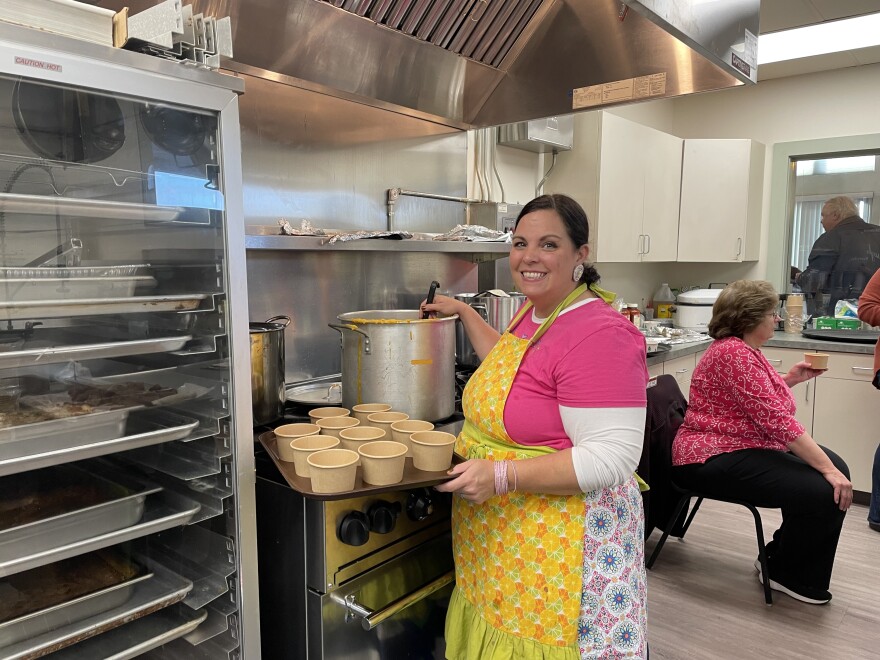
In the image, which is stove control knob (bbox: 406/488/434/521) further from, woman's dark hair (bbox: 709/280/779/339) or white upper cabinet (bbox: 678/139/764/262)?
white upper cabinet (bbox: 678/139/764/262)

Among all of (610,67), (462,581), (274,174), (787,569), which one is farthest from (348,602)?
(787,569)

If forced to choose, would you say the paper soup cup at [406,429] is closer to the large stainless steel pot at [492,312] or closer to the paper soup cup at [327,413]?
the paper soup cup at [327,413]

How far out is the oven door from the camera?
1.28m

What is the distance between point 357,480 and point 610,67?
160 cm

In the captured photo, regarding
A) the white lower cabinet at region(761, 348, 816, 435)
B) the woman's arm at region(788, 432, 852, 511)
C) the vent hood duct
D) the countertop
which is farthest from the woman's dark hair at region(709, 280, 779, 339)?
the white lower cabinet at region(761, 348, 816, 435)

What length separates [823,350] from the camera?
11.8ft

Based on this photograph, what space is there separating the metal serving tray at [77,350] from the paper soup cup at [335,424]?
1.25ft

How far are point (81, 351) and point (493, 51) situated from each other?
5.84 ft

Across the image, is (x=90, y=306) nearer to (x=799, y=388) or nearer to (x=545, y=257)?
(x=545, y=257)

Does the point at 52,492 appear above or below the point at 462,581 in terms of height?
above

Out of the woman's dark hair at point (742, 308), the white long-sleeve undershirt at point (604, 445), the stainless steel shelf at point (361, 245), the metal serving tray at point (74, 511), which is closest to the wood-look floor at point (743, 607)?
the woman's dark hair at point (742, 308)

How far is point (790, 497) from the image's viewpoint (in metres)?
2.41

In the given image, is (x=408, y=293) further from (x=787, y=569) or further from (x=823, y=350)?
(x=823, y=350)

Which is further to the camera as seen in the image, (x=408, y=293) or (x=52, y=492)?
(x=408, y=293)
